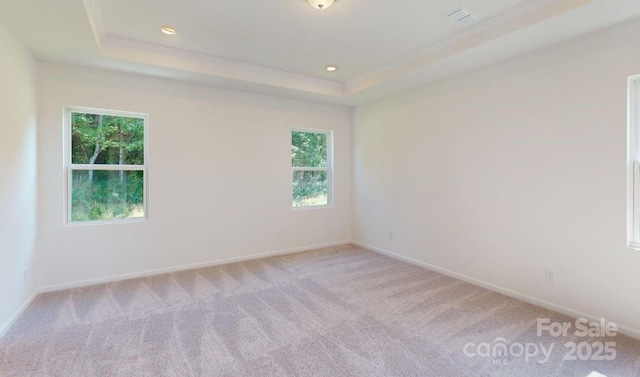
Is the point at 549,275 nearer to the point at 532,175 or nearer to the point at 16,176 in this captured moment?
the point at 532,175

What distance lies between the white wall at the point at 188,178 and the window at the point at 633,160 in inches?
151

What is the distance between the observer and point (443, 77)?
389 centimetres

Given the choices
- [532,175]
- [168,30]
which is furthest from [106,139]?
[532,175]

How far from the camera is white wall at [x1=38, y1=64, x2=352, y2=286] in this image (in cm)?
345

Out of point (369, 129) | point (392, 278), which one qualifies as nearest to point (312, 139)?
point (369, 129)

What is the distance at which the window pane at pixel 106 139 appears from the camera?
11.9 feet

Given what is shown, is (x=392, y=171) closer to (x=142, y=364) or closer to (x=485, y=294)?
(x=485, y=294)

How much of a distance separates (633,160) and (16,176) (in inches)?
217

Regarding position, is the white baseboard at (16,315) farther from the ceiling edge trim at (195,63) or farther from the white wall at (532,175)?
the white wall at (532,175)

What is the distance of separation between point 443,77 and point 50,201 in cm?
502

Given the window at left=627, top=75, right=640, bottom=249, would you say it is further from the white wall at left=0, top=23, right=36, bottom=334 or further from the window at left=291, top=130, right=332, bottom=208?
the white wall at left=0, top=23, right=36, bottom=334

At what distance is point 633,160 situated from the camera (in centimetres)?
251

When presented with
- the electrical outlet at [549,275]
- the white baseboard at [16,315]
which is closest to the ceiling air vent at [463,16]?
the electrical outlet at [549,275]

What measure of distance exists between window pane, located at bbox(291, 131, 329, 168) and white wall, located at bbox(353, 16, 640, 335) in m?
1.47
